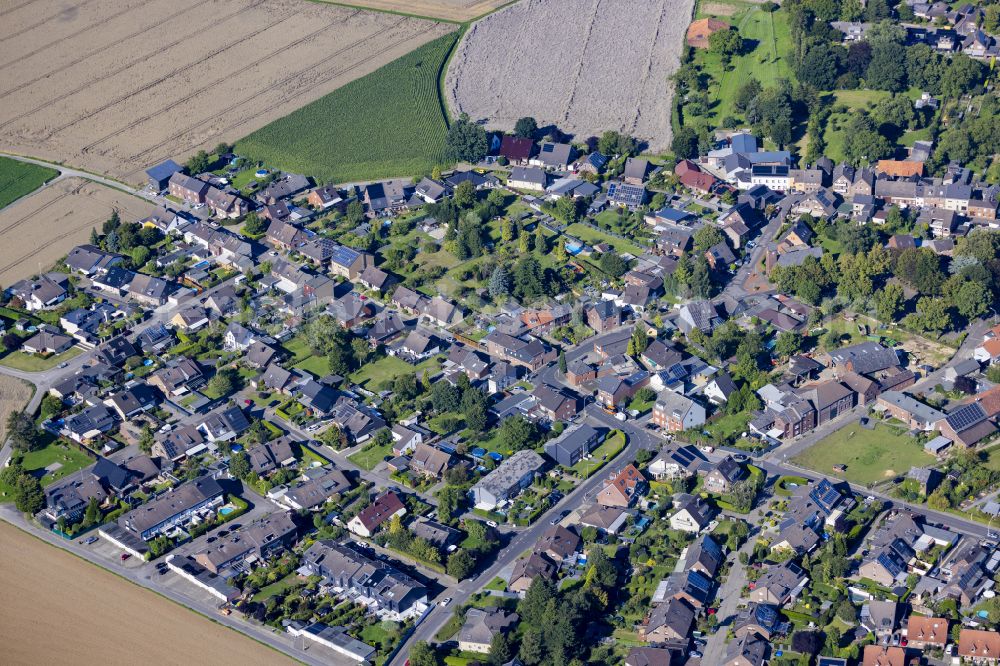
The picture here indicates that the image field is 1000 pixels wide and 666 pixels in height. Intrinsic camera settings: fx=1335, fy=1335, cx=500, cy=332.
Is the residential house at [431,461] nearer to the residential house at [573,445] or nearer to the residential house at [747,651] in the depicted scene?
the residential house at [573,445]

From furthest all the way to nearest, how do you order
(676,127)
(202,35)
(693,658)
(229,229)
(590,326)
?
(202,35), (676,127), (229,229), (590,326), (693,658)

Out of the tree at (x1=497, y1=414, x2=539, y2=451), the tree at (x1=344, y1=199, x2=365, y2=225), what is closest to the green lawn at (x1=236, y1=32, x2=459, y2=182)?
the tree at (x1=344, y1=199, x2=365, y2=225)

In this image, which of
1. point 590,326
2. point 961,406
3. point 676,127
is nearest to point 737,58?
point 676,127

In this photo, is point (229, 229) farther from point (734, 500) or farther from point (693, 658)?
point (693, 658)

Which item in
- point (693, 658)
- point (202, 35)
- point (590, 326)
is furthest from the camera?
point (202, 35)

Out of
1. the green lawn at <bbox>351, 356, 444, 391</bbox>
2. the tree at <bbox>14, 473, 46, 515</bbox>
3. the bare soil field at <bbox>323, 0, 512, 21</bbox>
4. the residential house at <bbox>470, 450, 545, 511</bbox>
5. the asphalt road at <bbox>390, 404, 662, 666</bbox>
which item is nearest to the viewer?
the asphalt road at <bbox>390, 404, 662, 666</bbox>

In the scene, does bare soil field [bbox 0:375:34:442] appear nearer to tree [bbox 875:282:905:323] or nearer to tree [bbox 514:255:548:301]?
tree [bbox 514:255:548:301]
